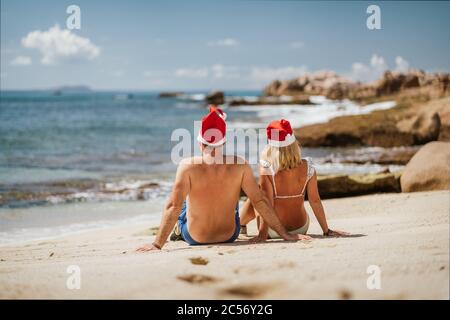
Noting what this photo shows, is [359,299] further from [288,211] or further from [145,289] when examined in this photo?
[288,211]

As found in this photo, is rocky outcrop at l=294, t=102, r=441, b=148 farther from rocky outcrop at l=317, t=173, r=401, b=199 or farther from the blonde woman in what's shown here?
the blonde woman

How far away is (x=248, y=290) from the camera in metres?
2.93

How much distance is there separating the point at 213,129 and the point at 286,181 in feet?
3.54

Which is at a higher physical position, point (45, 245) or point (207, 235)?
point (207, 235)

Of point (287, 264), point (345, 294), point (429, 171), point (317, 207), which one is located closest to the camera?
point (345, 294)

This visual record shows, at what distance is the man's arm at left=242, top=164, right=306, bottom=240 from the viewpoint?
439cm

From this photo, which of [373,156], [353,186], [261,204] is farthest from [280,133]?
[373,156]

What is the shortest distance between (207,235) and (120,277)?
1528mm

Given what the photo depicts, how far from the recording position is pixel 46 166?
14.5 metres

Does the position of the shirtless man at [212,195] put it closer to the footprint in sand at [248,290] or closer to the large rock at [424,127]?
the footprint in sand at [248,290]

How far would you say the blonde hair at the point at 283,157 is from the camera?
468 centimetres

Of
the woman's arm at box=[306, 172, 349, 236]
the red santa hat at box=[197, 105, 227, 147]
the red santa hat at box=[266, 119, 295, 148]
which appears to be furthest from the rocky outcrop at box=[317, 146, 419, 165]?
the red santa hat at box=[197, 105, 227, 147]

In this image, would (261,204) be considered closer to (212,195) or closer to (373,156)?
(212,195)
